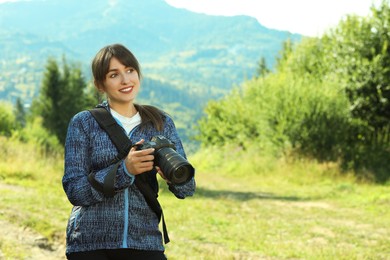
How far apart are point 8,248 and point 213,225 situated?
4715 millimetres

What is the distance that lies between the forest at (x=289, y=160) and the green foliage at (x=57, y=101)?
0.07 meters

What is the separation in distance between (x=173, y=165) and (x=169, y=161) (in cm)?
3

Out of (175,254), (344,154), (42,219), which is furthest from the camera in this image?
(344,154)

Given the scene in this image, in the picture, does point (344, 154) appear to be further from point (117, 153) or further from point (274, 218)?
point (117, 153)

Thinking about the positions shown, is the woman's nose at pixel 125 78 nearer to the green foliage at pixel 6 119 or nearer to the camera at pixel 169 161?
the camera at pixel 169 161

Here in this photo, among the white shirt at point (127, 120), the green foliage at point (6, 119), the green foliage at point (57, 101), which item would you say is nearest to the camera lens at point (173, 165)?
the white shirt at point (127, 120)

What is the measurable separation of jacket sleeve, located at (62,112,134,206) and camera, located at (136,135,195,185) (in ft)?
0.55

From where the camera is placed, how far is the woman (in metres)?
2.87

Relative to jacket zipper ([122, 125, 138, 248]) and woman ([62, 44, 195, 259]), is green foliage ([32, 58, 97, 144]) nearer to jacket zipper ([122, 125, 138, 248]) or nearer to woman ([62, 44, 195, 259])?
woman ([62, 44, 195, 259])

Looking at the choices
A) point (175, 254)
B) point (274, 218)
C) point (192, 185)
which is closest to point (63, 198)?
point (274, 218)

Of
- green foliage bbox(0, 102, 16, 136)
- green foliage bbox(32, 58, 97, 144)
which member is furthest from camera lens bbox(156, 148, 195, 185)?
green foliage bbox(0, 102, 16, 136)

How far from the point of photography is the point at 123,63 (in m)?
3.08

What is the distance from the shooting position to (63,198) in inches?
472

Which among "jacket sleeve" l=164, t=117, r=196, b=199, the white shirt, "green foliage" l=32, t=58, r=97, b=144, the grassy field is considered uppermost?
the white shirt
